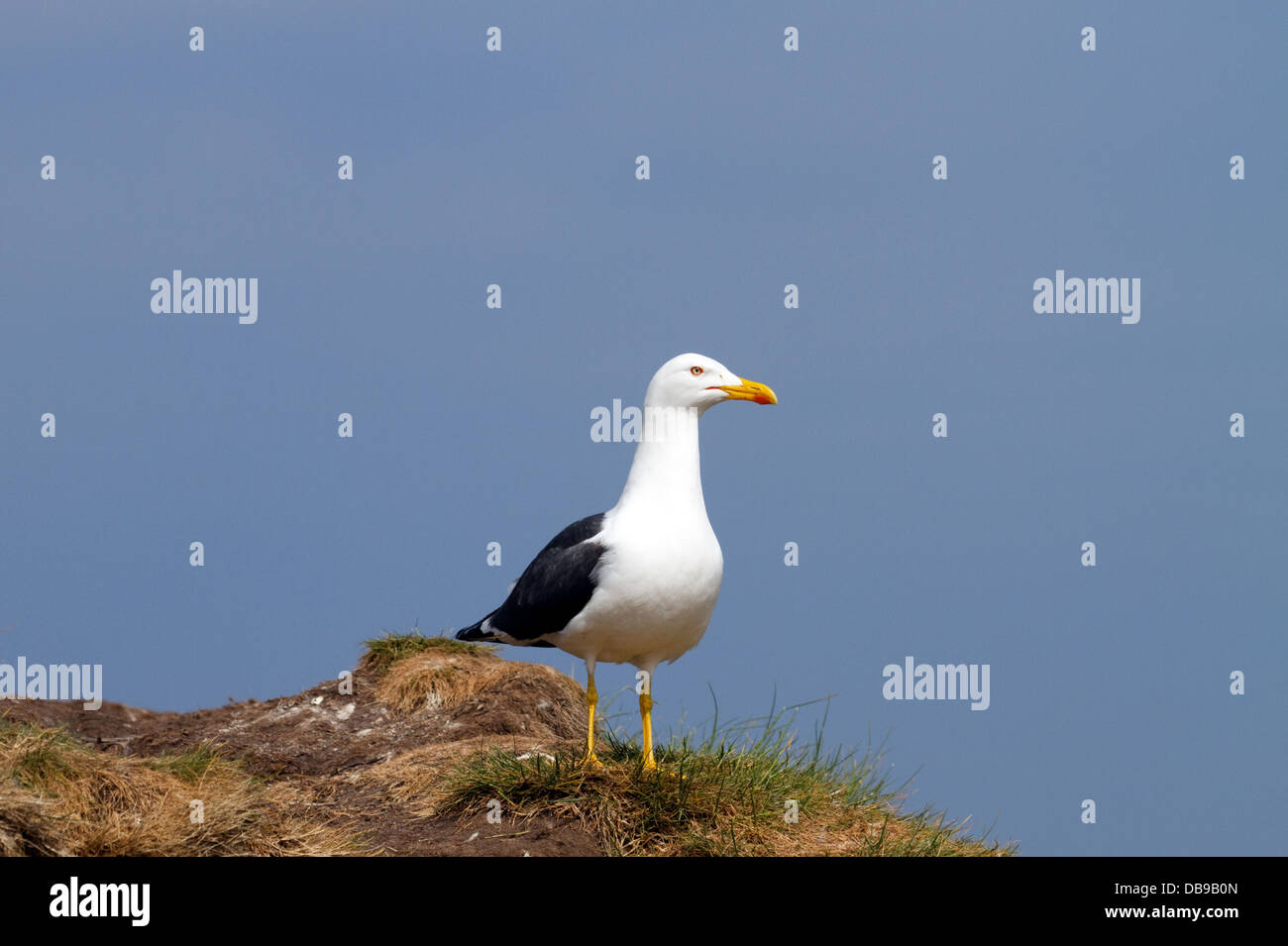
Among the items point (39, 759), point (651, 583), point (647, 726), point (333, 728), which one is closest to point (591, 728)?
point (647, 726)

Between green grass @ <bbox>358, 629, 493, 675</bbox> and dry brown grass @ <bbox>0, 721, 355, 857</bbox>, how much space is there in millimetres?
4300

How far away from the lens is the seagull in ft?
28.9

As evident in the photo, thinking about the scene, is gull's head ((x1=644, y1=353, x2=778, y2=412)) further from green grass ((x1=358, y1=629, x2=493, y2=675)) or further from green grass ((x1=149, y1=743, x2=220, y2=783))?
green grass ((x1=358, y1=629, x2=493, y2=675))

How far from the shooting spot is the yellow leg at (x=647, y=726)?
9.19 m

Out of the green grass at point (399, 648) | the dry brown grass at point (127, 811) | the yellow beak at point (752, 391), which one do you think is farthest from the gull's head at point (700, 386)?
the green grass at point (399, 648)

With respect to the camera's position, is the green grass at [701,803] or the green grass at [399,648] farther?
the green grass at [399,648]

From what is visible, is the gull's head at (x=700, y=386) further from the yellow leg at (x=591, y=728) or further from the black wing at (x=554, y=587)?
the yellow leg at (x=591, y=728)

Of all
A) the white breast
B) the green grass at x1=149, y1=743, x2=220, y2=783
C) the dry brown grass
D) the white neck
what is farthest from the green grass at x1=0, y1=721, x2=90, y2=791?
the white neck

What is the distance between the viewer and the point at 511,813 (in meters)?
9.03

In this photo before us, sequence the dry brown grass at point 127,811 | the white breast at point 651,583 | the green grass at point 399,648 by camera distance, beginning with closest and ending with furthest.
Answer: the dry brown grass at point 127,811, the white breast at point 651,583, the green grass at point 399,648

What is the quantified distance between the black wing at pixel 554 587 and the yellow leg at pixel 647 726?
795 mm

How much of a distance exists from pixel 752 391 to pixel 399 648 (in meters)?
7.53

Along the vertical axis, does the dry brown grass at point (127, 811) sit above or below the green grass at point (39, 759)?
below
